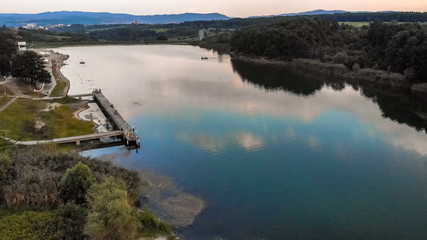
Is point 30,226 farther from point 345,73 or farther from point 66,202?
point 345,73

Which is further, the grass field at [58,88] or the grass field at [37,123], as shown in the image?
the grass field at [58,88]

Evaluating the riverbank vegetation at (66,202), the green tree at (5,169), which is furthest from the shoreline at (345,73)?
the green tree at (5,169)

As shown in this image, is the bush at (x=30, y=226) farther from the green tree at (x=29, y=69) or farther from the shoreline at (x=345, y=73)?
the shoreline at (x=345, y=73)

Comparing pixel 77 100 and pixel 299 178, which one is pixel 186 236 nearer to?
pixel 299 178

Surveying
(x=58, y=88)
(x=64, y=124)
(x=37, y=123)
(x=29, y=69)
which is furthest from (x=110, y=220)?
(x=58, y=88)

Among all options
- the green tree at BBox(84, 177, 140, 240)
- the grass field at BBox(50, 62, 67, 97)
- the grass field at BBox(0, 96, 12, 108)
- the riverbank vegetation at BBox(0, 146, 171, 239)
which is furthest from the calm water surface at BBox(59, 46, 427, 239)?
the grass field at BBox(0, 96, 12, 108)

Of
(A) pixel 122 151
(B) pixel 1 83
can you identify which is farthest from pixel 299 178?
(B) pixel 1 83
